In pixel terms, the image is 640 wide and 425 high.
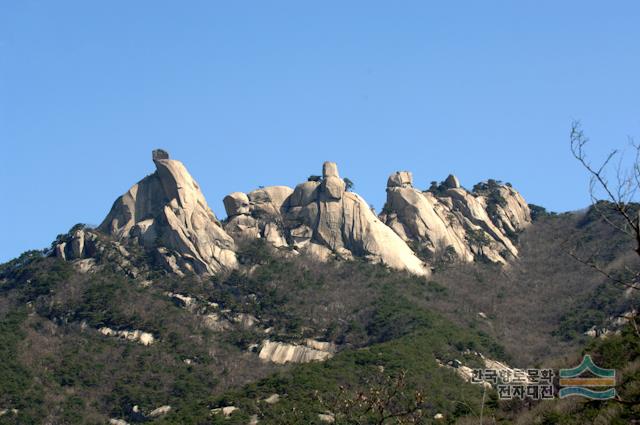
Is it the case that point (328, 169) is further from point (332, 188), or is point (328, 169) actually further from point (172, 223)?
point (172, 223)

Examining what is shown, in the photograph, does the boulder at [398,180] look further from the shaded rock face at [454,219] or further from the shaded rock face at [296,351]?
the shaded rock face at [296,351]

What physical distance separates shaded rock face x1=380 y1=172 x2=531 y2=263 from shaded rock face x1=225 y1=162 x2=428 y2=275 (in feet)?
14.8

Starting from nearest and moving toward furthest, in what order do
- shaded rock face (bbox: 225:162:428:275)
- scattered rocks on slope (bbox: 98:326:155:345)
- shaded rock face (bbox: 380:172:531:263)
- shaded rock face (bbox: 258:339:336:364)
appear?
shaded rock face (bbox: 258:339:336:364)
scattered rocks on slope (bbox: 98:326:155:345)
shaded rock face (bbox: 225:162:428:275)
shaded rock face (bbox: 380:172:531:263)

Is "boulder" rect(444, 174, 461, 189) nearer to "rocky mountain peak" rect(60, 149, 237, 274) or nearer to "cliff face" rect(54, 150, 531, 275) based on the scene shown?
"cliff face" rect(54, 150, 531, 275)

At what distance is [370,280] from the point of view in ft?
421

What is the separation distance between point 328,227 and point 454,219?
2149cm

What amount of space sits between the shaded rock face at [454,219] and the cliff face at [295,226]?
0.14 meters

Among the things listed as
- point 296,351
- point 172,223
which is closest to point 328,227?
point 172,223

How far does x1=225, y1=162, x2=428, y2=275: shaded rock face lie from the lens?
134625 millimetres

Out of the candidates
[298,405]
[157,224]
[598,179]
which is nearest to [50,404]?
[298,405]

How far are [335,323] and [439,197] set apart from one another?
42.2 meters

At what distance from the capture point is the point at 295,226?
13675cm

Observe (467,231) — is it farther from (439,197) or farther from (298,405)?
(298,405)

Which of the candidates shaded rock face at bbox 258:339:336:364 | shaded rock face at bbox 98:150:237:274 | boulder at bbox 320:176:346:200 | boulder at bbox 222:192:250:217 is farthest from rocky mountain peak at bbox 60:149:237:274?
shaded rock face at bbox 258:339:336:364
